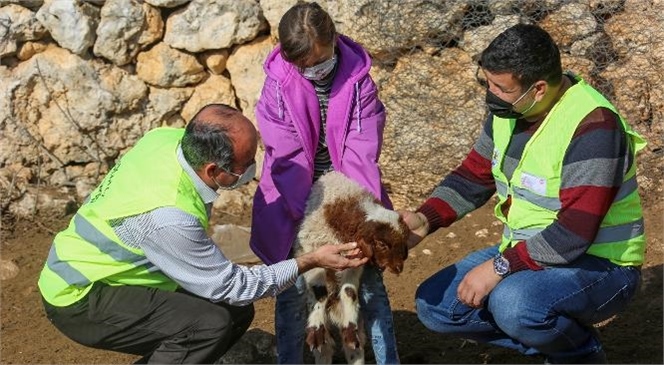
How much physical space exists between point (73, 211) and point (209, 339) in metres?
3.58

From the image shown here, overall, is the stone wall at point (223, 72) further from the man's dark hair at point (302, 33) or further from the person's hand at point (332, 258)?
the person's hand at point (332, 258)

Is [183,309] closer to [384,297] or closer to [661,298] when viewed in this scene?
[384,297]

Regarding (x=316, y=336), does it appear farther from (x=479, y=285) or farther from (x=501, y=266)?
(x=501, y=266)

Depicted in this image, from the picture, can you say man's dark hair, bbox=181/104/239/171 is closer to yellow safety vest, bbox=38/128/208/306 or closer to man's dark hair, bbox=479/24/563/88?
yellow safety vest, bbox=38/128/208/306

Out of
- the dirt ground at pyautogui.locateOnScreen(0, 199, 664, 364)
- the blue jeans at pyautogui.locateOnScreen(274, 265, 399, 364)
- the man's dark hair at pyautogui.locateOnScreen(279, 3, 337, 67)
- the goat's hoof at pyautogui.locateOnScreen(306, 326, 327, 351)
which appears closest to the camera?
the man's dark hair at pyautogui.locateOnScreen(279, 3, 337, 67)

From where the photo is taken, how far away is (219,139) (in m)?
4.18

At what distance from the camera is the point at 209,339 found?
452 centimetres

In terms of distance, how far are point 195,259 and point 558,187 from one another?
163 centimetres

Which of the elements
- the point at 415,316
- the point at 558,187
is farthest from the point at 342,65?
the point at 415,316

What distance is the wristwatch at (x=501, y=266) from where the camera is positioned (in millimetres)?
4474

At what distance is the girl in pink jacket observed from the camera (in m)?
4.86

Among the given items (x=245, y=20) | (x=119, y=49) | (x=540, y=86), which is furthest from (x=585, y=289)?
(x=119, y=49)

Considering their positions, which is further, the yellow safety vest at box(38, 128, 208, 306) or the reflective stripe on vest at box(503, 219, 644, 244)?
the reflective stripe on vest at box(503, 219, 644, 244)

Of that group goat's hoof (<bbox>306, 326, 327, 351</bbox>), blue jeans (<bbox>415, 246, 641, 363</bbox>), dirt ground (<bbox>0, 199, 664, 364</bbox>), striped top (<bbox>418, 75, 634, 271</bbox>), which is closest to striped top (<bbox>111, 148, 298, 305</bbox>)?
goat's hoof (<bbox>306, 326, 327, 351</bbox>)
